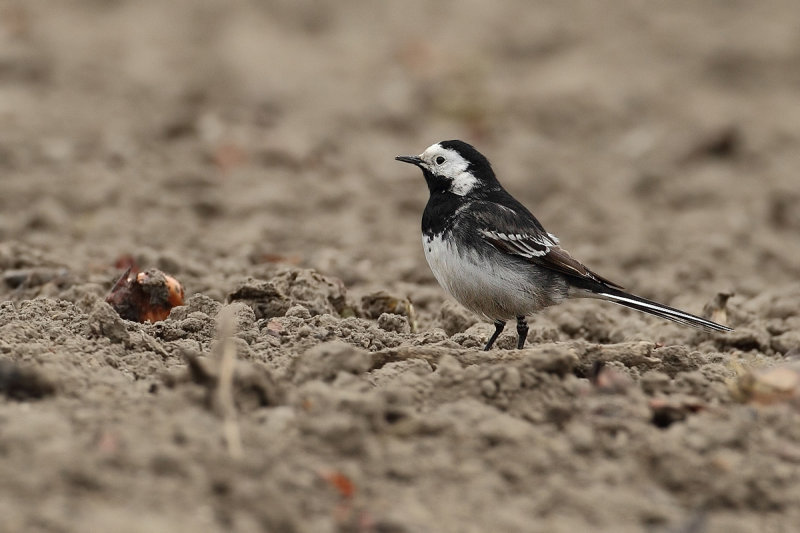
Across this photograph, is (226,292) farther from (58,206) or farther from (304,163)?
(304,163)

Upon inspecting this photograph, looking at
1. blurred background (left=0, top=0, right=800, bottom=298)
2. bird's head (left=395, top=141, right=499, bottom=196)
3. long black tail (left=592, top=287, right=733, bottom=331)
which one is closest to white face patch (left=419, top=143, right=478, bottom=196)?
bird's head (left=395, top=141, right=499, bottom=196)

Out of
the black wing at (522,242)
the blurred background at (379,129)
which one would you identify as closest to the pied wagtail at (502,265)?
the black wing at (522,242)

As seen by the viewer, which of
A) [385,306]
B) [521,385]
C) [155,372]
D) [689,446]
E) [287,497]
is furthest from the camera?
[385,306]

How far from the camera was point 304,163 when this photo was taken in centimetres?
Result: 1188

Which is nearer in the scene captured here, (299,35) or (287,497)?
(287,497)

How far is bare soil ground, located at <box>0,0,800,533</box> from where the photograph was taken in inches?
160

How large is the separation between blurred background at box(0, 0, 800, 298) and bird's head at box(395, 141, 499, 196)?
151 cm

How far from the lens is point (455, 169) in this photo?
23.3 ft

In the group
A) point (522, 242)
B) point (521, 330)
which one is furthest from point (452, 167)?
point (521, 330)

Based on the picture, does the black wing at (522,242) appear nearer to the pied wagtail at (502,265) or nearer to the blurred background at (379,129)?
the pied wagtail at (502,265)

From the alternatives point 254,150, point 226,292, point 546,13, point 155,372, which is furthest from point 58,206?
point 546,13

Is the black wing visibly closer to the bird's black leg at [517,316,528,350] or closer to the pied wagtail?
the pied wagtail

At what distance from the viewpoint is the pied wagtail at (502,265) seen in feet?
21.3

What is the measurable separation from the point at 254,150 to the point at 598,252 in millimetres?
4068
